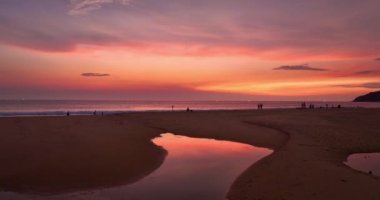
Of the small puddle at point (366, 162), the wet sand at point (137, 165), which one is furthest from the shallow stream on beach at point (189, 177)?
the small puddle at point (366, 162)

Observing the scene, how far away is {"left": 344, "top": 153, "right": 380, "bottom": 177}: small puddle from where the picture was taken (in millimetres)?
16047

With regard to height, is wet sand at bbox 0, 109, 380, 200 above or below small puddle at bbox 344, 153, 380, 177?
above

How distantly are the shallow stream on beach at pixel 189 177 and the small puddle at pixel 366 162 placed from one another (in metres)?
5.24

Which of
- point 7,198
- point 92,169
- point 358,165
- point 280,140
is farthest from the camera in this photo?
point 280,140

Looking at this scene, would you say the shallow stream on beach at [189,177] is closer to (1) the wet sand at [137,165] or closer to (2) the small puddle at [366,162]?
(1) the wet sand at [137,165]

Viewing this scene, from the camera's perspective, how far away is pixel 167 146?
23.9 m

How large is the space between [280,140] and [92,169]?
16.5m

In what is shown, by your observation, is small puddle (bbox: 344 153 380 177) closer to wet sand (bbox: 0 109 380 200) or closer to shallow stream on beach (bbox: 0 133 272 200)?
wet sand (bbox: 0 109 380 200)

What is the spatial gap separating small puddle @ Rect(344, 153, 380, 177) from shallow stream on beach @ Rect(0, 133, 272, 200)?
5236 mm

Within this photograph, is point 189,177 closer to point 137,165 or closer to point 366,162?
point 137,165

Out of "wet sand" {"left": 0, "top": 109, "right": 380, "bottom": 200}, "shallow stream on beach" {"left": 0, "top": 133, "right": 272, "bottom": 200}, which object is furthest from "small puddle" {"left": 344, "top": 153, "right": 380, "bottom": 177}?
"shallow stream on beach" {"left": 0, "top": 133, "right": 272, "bottom": 200}

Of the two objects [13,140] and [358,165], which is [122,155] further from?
[358,165]

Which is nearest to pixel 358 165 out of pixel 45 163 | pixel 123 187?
pixel 123 187

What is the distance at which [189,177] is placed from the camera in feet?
47.2
